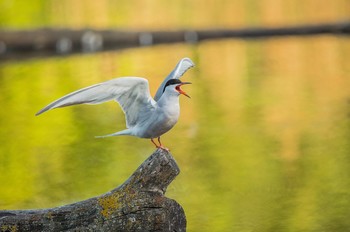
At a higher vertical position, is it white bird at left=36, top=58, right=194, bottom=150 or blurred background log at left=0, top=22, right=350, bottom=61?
white bird at left=36, top=58, right=194, bottom=150

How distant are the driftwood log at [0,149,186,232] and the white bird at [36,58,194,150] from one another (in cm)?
26

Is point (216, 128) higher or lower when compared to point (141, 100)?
lower

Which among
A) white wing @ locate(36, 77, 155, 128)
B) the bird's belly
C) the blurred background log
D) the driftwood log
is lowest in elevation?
the blurred background log

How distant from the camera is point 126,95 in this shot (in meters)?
9.28

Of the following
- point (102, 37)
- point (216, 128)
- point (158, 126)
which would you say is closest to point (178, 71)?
point (158, 126)

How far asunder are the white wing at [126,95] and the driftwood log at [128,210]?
1.52 feet

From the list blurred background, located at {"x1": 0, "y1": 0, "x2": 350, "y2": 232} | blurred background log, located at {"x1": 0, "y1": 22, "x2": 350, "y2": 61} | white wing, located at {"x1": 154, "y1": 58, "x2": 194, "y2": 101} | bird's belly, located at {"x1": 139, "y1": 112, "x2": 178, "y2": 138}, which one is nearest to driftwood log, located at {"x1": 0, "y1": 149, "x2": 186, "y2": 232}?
bird's belly, located at {"x1": 139, "y1": 112, "x2": 178, "y2": 138}

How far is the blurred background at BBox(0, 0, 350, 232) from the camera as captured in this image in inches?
594

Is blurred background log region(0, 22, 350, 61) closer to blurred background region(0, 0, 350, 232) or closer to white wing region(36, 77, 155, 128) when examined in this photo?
blurred background region(0, 0, 350, 232)

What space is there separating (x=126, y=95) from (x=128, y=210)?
1.02 metres

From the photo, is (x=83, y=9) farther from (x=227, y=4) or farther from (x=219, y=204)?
(x=219, y=204)

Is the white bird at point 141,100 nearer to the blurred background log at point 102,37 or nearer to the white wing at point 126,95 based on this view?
the white wing at point 126,95

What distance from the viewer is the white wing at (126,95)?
29.2 ft

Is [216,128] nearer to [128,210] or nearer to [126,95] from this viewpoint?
[126,95]
